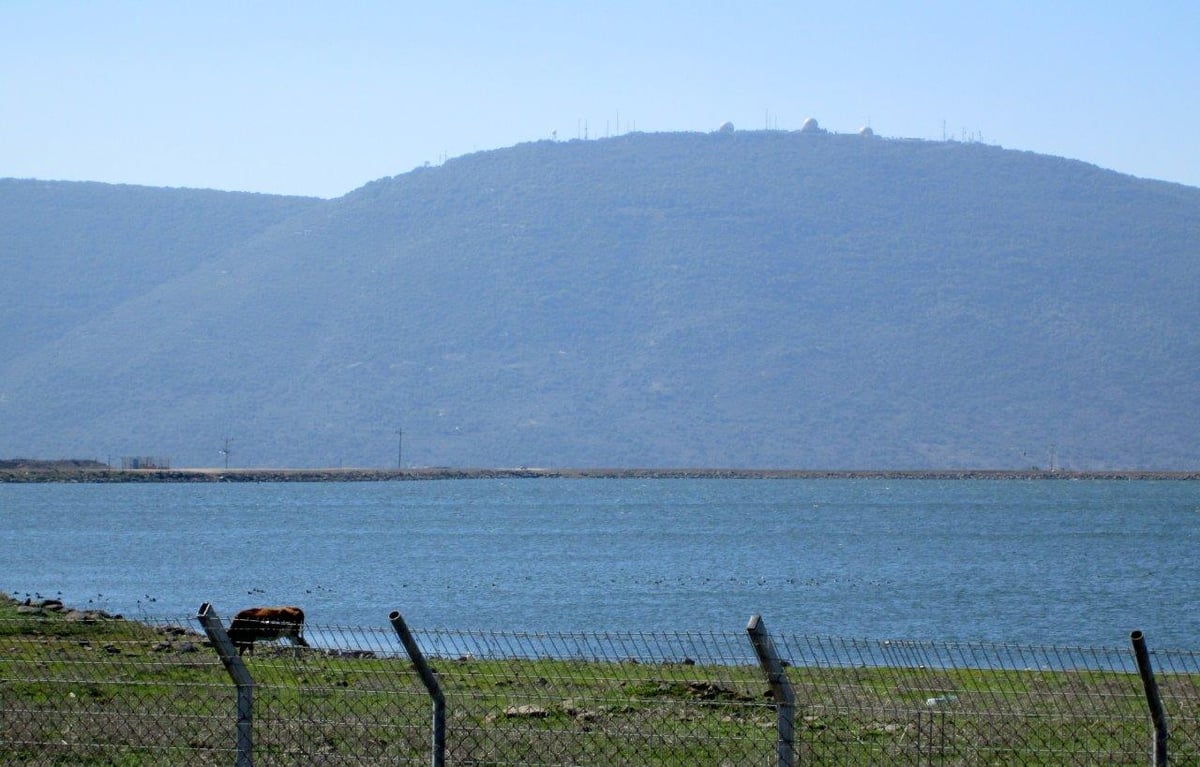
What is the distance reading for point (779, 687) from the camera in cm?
985

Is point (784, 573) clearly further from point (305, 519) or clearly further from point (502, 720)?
point (305, 519)

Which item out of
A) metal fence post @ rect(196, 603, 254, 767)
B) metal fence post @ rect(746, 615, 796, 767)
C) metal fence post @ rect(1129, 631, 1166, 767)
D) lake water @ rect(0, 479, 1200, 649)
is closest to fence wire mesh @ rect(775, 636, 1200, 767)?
metal fence post @ rect(1129, 631, 1166, 767)

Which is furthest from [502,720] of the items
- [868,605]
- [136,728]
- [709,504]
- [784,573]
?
[709,504]

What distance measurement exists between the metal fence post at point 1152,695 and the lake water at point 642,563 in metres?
23.0

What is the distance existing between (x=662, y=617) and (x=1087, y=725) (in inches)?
A: 982

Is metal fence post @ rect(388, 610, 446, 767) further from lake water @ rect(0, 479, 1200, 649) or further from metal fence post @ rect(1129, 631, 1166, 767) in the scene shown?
lake water @ rect(0, 479, 1200, 649)

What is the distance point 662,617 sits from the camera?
3797cm

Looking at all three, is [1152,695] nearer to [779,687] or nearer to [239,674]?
[779,687]

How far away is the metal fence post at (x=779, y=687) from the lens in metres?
9.70

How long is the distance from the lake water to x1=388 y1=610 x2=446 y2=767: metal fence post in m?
21.5

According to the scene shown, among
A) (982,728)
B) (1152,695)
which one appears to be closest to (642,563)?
(982,728)

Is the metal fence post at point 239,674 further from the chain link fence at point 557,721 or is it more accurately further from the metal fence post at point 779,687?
the metal fence post at point 779,687

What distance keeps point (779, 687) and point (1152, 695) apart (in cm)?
218

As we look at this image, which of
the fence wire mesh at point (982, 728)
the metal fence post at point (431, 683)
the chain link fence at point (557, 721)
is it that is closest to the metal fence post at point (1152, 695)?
the chain link fence at point (557, 721)
